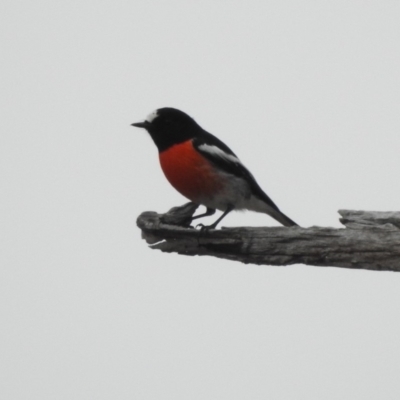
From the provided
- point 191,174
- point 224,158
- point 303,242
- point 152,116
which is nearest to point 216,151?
point 224,158

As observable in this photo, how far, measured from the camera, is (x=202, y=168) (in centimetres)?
676

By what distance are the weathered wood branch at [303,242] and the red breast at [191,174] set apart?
1.87 feet

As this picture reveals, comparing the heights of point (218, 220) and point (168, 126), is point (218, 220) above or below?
below

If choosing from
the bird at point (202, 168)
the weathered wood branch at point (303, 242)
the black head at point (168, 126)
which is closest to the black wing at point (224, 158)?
the bird at point (202, 168)

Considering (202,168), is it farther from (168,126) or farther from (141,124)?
(141,124)

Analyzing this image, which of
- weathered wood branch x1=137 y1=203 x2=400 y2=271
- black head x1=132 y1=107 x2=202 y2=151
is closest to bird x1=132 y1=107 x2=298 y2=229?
black head x1=132 y1=107 x2=202 y2=151

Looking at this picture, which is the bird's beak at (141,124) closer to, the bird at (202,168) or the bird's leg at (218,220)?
the bird at (202,168)

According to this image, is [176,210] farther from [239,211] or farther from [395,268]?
[395,268]

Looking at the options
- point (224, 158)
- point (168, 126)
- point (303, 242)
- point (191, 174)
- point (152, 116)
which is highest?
point (152, 116)

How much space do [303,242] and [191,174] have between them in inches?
57.8

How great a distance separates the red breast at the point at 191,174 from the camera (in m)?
6.71

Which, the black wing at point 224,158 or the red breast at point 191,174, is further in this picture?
the black wing at point 224,158

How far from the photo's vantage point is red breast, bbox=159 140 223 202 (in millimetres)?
6711

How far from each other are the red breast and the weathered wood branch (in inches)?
22.4
